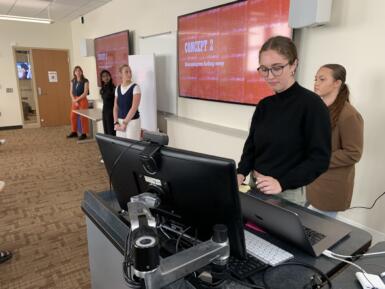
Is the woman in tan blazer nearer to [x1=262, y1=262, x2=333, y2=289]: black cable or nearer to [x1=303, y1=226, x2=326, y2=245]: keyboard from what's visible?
[x1=303, y1=226, x2=326, y2=245]: keyboard

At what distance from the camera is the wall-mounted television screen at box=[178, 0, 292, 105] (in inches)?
115

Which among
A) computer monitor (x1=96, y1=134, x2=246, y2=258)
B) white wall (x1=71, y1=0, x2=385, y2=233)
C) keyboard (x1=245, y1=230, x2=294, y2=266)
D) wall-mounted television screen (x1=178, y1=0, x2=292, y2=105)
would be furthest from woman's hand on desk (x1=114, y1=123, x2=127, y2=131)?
keyboard (x1=245, y1=230, x2=294, y2=266)

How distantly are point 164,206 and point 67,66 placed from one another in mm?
8525

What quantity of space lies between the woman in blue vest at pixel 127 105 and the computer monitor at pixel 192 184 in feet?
10.3

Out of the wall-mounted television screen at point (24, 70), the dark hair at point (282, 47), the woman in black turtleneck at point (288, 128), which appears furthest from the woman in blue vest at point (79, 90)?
the dark hair at point (282, 47)

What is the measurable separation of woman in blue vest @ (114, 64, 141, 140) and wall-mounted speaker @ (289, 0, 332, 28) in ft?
7.45

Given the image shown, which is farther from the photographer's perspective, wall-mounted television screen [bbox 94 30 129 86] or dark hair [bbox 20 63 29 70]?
dark hair [bbox 20 63 29 70]

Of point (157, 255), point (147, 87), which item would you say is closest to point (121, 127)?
point (147, 87)

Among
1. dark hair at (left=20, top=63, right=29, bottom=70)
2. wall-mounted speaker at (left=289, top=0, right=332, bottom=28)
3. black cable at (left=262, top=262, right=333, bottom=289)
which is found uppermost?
wall-mounted speaker at (left=289, top=0, right=332, bottom=28)

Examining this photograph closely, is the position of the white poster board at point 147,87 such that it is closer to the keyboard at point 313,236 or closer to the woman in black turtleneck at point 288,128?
the woman in black turtleneck at point 288,128

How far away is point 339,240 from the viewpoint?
1.05 metres

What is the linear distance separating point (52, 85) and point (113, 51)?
10.7 feet

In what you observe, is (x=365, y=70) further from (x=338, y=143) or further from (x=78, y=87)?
(x=78, y=87)

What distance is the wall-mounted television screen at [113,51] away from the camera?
5488 mm
